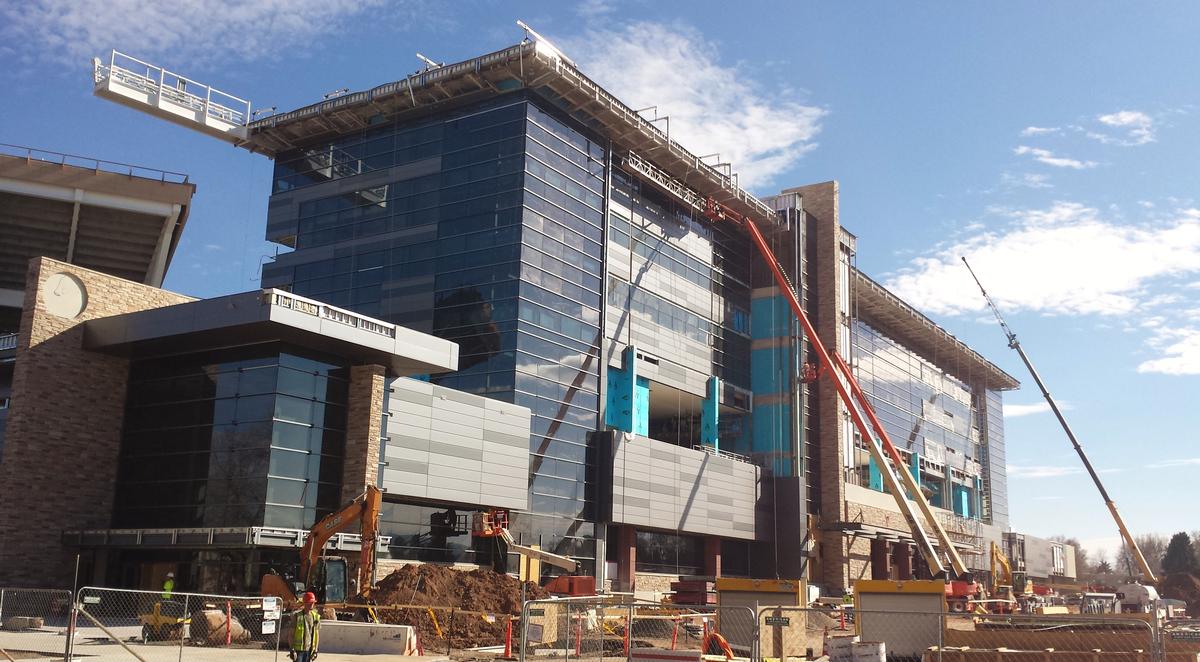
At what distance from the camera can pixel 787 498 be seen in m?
71.2

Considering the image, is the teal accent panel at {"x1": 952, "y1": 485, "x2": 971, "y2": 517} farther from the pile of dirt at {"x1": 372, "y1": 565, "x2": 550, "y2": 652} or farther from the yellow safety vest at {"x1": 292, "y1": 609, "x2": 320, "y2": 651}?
the yellow safety vest at {"x1": 292, "y1": 609, "x2": 320, "y2": 651}

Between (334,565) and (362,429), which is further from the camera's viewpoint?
(362,429)

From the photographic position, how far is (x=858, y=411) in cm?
6975

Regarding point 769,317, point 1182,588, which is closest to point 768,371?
A: point 769,317

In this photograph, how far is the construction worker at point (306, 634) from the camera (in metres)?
19.3

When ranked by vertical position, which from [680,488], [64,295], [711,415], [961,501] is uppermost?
[711,415]

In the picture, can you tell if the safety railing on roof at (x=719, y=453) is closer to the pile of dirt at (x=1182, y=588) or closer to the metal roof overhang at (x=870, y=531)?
the metal roof overhang at (x=870, y=531)

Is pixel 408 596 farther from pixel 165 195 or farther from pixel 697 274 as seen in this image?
pixel 697 274

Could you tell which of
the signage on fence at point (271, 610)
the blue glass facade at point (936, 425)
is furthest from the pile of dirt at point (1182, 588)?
the signage on fence at point (271, 610)

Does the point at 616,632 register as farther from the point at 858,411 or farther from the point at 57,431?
the point at 858,411

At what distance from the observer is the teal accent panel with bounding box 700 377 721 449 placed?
221ft

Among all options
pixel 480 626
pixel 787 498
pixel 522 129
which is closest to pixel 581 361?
pixel 522 129

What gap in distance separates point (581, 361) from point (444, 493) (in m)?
14.1

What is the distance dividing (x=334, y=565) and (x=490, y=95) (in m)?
31.3
